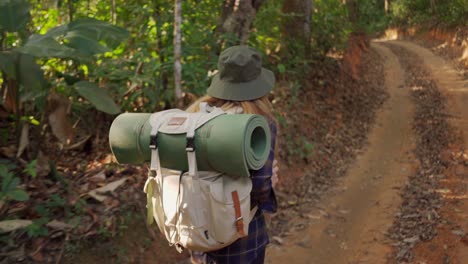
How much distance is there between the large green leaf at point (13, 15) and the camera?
14.0ft

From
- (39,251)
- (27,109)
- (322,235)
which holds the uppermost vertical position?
(27,109)

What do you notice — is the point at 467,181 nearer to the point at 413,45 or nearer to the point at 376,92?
the point at 376,92

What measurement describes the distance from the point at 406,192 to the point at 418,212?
0.90 m

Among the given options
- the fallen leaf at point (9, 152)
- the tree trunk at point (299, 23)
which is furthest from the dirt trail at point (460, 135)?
the fallen leaf at point (9, 152)

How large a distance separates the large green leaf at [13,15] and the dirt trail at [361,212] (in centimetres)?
379

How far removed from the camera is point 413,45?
83.0 ft

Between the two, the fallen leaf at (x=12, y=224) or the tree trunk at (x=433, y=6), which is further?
the tree trunk at (x=433, y=6)

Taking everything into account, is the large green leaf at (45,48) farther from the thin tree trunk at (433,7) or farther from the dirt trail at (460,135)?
the thin tree trunk at (433,7)

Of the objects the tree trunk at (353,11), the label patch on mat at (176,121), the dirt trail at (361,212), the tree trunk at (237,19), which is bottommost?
the dirt trail at (361,212)

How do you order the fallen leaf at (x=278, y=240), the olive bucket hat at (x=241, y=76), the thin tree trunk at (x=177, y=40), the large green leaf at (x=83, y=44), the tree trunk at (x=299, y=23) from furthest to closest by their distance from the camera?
the tree trunk at (x=299, y=23), the fallen leaf at (x=278, y=240), the thin tree trunk at (x=177, y=40), the large green leaf at (x=83, y=44), the olive bucket hat at (x=241, y=76)

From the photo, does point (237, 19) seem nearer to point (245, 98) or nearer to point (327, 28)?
point (327, 28)

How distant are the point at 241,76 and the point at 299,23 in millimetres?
9998

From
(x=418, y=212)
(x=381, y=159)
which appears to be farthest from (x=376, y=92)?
(x=418, y=212)

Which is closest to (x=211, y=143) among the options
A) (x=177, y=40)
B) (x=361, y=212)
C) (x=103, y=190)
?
(x=103, y=190)
